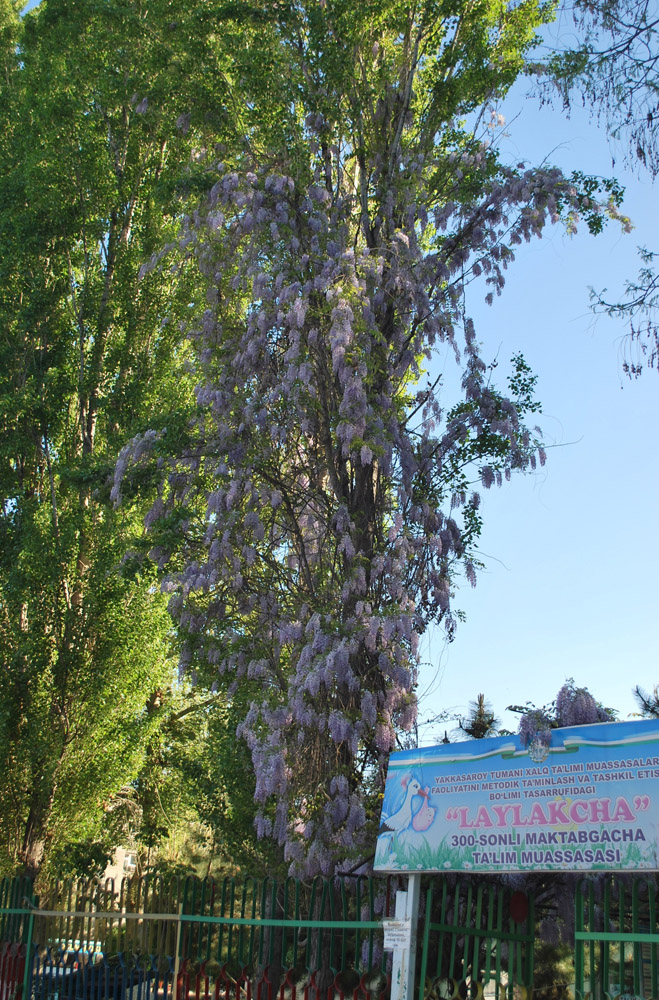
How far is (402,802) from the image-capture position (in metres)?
5.14

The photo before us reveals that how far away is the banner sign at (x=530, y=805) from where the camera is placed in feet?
13.8

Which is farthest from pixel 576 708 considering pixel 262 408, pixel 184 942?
pixel 262 408

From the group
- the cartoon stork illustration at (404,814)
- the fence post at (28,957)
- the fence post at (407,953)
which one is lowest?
the fence post at (28,957)

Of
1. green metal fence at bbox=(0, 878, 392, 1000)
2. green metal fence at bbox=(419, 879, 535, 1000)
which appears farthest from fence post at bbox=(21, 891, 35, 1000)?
green metal fence at bbox=(419, 879, 535, 1000)

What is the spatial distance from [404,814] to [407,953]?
2.19ft

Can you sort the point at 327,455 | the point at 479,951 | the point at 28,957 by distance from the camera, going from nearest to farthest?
the point at 479,951 < the point at 28,957 < the point at 327,455

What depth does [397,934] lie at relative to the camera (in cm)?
489

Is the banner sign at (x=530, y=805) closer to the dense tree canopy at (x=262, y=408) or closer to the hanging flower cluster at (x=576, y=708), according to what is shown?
the hanging flower cluster at (x=576, y=708)

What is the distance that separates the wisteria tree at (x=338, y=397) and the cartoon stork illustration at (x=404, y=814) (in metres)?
2.62

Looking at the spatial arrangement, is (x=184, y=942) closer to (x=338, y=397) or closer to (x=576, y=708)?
(x=576, y=708)

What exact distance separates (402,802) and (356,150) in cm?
751

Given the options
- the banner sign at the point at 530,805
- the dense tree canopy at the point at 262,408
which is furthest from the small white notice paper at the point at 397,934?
the dense tree canopy at the point at 262,408

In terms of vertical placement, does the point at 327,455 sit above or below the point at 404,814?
above

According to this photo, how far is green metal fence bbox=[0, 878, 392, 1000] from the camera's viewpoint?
17.8 ft
